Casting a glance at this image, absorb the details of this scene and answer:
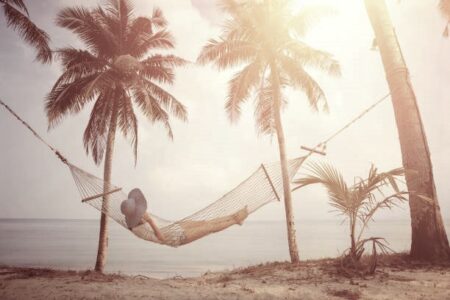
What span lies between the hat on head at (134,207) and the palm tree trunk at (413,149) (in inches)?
150

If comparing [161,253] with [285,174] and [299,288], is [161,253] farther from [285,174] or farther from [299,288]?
[299,288]

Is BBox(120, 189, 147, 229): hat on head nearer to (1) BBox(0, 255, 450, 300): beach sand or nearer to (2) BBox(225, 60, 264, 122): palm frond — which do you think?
(1) BBox(0, 255, 450, 300): beach sand

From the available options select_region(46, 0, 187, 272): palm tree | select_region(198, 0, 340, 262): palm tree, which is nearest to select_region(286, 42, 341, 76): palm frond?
select_region(198, 0, 340, 262): palm tree

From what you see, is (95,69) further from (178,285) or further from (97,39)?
(178,285)

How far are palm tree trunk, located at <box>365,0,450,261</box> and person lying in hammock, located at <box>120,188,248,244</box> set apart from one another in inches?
105

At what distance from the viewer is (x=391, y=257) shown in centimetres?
523

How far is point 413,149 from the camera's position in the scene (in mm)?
5223

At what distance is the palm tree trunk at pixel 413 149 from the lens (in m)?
4.94

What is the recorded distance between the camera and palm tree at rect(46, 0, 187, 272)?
801 cm

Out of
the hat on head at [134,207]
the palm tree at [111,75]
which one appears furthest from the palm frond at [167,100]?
the hat on head at [134,207]

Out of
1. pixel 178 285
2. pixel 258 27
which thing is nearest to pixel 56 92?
pixel 258 27

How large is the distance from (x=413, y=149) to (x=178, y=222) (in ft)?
12.6

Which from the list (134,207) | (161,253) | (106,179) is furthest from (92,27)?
(161,253)

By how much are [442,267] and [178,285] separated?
3.69 m
